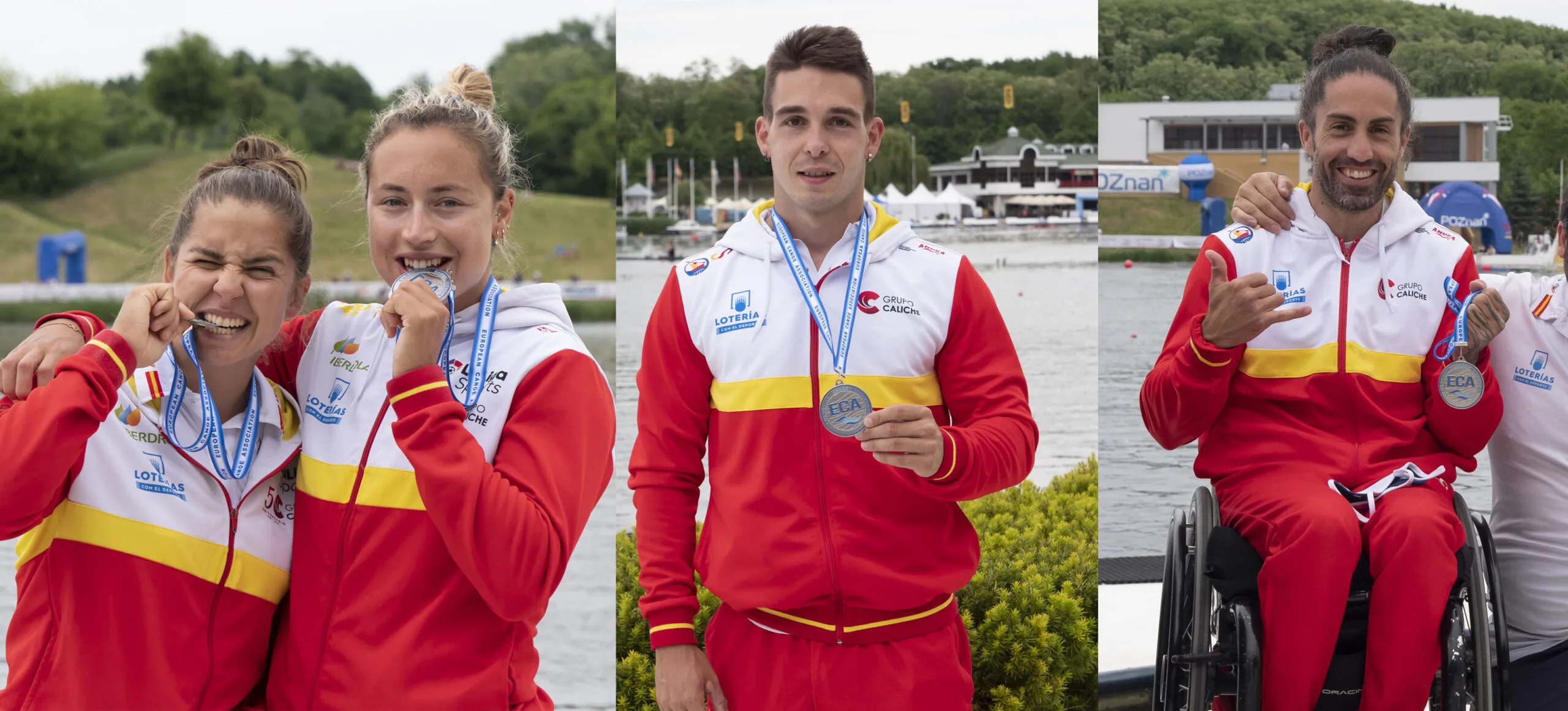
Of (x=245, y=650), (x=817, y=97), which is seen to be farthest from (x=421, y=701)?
(x=817, y=97)

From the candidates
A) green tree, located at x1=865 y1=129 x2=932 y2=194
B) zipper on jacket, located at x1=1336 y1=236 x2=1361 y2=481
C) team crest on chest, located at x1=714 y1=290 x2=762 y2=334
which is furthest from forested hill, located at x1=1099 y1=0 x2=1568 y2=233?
team crest on chest, located at x1=714 y1=290 x2=762 y2=334

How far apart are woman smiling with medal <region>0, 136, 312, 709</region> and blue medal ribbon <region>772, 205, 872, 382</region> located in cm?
94

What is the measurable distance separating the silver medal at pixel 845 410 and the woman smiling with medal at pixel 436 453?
1.31ft

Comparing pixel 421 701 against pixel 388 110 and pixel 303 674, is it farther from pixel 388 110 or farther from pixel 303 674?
pixel 388 110

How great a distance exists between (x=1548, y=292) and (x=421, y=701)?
2708mm

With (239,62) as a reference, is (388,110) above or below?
below

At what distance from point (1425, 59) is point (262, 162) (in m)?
20.3

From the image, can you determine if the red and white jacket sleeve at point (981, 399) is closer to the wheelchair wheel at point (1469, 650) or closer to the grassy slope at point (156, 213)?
the wheelchair wheel at point (1469, 650)

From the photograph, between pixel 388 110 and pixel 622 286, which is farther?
pixel 622 286

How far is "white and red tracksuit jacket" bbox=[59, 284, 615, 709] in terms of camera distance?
1.85 m

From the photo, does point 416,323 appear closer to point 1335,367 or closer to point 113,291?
point 1335,367

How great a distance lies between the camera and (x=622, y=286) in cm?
505

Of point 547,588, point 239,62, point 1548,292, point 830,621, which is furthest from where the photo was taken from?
point 239,62

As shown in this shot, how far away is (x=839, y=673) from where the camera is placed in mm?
2291
